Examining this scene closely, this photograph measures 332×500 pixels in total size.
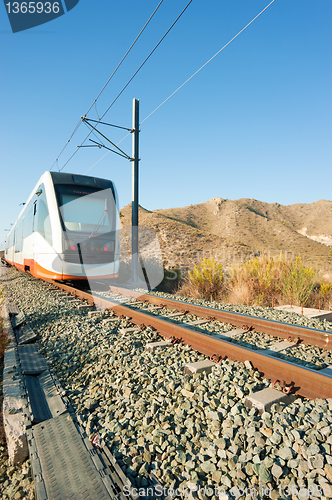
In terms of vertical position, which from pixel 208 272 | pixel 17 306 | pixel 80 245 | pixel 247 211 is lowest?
pixel 17 306

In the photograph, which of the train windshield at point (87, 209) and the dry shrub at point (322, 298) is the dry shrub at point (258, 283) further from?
the train windshield at point (87, 209)

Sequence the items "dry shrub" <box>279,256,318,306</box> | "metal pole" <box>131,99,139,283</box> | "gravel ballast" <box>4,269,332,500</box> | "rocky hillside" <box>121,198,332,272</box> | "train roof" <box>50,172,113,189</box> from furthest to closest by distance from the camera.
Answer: "rocky hillside" <box>121,198,332,272</box> < "metal pole" <box>131,99,139,283</box> < "train roof" <box>50,172,113,189</box> < "dry shrub" <box>279,256,318,306</box> < "gravel ballast" <box>4,269,332,500</box>

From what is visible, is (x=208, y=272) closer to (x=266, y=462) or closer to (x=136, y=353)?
(x=136, y=353)

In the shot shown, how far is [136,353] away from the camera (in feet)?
12.1

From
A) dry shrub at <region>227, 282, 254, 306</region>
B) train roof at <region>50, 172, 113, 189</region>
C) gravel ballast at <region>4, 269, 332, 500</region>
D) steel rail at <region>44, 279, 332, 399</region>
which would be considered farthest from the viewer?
train roof at <region>50, 172, 113, 189</region>

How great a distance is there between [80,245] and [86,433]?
7187 mm

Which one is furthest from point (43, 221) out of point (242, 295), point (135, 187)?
point (242, 295)

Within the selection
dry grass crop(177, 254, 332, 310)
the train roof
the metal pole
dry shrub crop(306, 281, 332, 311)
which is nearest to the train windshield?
the train roof

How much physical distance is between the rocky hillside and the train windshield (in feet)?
70.1

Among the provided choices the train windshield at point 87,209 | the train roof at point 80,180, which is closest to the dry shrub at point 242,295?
the train windshield at point 87,209

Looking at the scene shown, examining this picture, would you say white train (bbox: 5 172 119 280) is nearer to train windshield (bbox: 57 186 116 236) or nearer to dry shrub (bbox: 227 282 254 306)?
train windshield (bbox: 57 186 116 236)

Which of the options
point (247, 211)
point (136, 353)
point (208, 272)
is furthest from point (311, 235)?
point (136, 353)

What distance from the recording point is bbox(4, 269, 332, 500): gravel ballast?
173cm

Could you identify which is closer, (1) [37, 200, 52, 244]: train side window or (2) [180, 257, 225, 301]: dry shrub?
(1) [37, 200, 52, 244]: train side window
